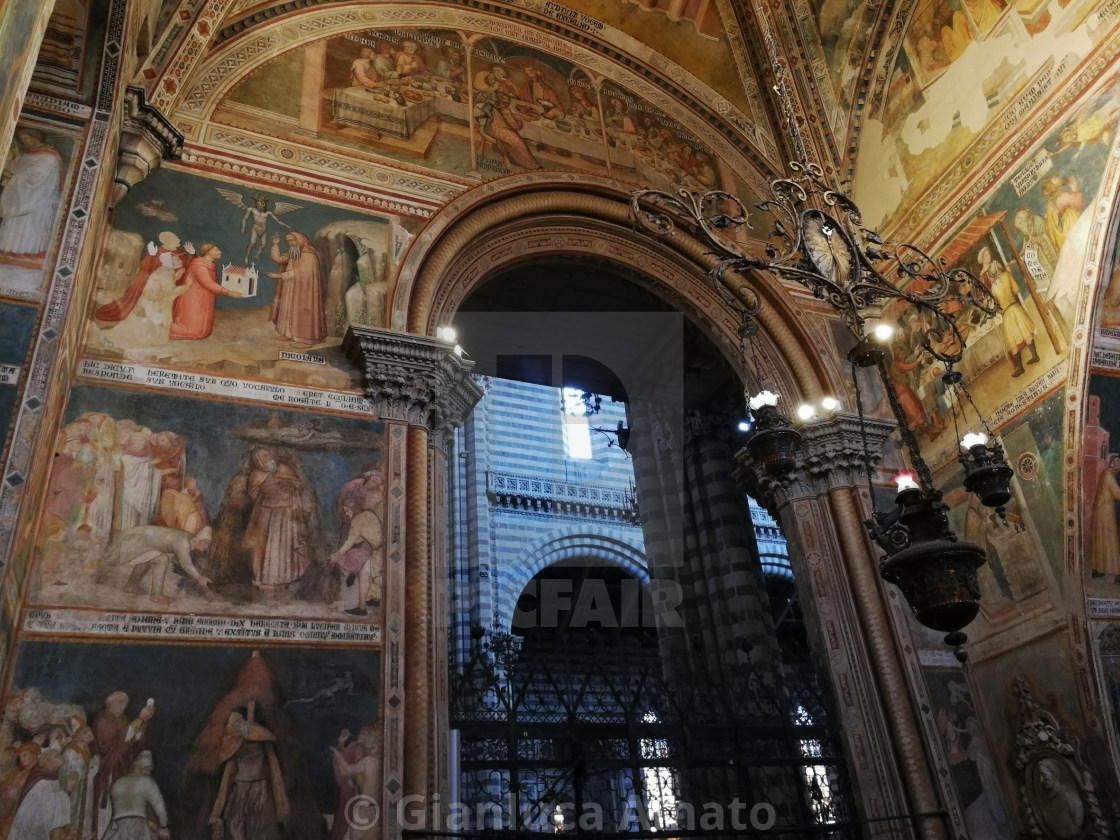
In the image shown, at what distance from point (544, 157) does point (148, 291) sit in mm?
4227

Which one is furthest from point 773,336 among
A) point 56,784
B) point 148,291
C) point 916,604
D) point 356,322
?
point 56,784

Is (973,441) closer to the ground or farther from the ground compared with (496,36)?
closer to the ground

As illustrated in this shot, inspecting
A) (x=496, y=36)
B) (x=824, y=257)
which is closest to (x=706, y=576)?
(x=824, y=257)

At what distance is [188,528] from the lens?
5754 millimetres

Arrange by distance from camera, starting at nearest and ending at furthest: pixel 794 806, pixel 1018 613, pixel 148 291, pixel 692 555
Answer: pixel 148 291 < pixel 1018 613 < pixel 794 806 < pixel 692 555

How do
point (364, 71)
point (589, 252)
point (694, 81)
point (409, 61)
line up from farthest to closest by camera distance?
point (694, 81) < point (409, 61) < point (589, 252) < point (364, 71)

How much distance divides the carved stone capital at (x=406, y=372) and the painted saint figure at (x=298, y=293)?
31cm

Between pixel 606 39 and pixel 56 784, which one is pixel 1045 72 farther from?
pixel 56 784

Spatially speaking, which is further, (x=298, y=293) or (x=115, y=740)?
(x=298, y=293)

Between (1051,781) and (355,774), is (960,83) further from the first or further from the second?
(355,774)

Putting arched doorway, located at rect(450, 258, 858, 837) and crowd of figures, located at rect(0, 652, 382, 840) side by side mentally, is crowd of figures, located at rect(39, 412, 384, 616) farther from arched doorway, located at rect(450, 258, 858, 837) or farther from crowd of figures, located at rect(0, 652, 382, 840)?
arched doorway, located at rect(450, 258, 858, 837)

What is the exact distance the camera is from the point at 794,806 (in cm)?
871

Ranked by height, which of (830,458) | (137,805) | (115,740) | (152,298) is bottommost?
(137,805)

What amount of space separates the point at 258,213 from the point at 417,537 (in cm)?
308
